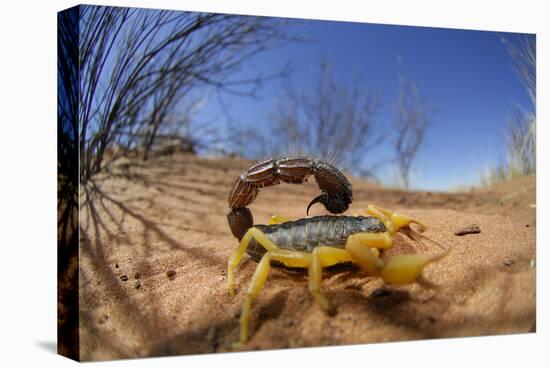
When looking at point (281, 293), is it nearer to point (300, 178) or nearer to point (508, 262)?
point (300, 178)

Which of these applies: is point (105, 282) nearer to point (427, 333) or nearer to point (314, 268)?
point (314, 268)

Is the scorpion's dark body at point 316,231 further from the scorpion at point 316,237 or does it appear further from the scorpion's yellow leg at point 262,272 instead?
the scorpion's yellow leg at point 262,272

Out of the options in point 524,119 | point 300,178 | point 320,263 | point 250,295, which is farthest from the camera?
point 524,119

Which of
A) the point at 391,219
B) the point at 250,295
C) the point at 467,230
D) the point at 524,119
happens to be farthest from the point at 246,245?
the point at 524,119

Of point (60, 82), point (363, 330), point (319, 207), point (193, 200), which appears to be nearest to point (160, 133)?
point (193, 200)

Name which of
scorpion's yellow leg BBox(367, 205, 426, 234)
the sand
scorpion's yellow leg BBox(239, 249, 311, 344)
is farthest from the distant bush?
scorpion's yellow leg BBox(239, 249, 311, 344)

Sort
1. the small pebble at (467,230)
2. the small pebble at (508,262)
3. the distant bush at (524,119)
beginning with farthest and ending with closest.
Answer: the distant bush at (524,119)
the small pebble at (467,230)
the small pebble at (508,262)

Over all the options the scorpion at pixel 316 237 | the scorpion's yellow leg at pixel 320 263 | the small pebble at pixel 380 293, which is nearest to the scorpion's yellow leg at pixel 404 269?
the scorpion at pixel 316 237

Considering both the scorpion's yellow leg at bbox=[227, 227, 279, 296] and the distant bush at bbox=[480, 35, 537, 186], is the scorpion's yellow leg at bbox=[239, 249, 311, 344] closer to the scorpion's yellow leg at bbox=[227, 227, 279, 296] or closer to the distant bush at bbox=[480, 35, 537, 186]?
the scorpion's yellow leg at bbox=[227, 227, 279, 296]
